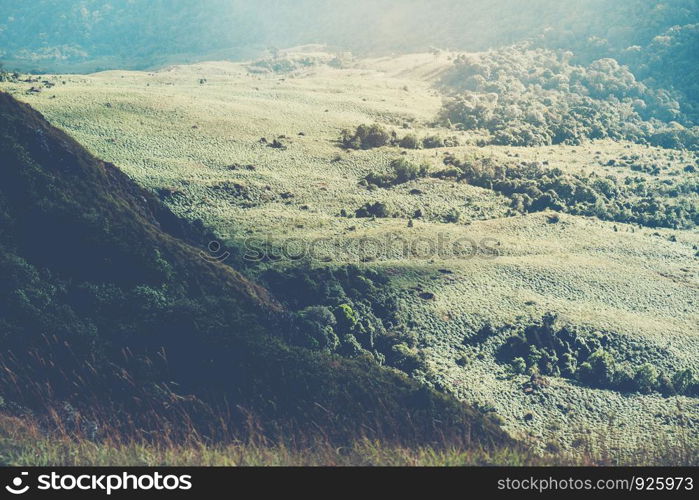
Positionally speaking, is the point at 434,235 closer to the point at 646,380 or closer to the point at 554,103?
the point at 646,380

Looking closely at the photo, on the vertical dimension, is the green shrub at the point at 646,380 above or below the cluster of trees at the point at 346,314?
below

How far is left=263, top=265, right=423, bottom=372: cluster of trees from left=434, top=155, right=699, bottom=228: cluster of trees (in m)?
40.0

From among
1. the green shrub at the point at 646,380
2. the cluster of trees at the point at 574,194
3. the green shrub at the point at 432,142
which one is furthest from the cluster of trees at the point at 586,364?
the green shrub at the point at 432,142

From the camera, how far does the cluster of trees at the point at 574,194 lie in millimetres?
96812

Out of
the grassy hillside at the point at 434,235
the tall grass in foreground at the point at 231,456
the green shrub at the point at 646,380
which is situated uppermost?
Result: the tall grass in foreground at the point at 231,456

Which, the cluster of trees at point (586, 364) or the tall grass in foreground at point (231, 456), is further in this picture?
the cluster of trees at point (586, 364)

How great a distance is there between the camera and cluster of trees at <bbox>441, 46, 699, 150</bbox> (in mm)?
133750

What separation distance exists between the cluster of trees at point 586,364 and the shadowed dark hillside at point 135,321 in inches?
648

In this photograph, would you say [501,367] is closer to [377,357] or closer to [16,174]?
[377,357]

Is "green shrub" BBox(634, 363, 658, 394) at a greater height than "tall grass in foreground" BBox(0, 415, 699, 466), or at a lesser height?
lesser

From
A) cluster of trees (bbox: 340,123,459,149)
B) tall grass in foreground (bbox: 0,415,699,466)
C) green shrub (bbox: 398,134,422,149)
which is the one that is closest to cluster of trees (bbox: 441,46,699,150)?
cluster of trees (bbox: 340,123,459,149)

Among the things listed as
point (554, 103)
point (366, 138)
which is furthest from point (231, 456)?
point (554, 103)

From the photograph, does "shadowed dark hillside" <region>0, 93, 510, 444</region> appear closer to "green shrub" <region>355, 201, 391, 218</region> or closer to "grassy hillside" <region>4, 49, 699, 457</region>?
"grassy hillside" <region>4, 49, 699, 457</region>

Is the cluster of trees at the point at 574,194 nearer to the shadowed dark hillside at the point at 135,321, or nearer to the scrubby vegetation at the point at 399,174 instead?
the scrubby vegetation at the point at 399,174
